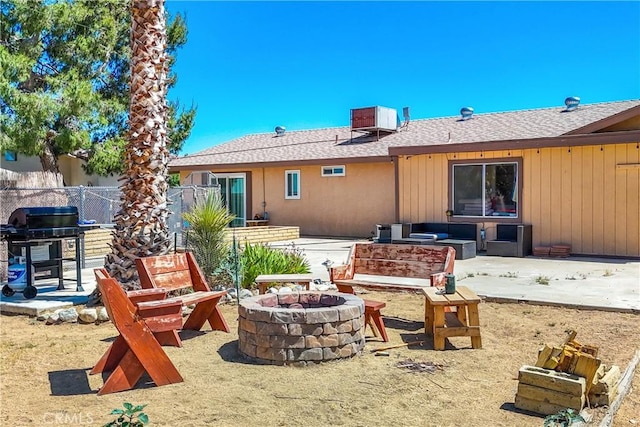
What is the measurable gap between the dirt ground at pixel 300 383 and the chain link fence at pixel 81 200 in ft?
9.95

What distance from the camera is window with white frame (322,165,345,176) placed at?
1912cm

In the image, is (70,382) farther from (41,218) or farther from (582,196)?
(582,196)

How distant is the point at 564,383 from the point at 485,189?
11.3m

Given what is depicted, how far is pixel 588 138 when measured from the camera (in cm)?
1278

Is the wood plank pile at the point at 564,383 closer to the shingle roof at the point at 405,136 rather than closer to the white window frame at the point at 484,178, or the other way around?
the shingle roof at the point at 405,136

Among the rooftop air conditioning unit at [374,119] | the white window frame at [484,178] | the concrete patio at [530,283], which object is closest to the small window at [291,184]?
the rooftop air conditioning unit at [374,119]

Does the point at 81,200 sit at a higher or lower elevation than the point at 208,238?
higher

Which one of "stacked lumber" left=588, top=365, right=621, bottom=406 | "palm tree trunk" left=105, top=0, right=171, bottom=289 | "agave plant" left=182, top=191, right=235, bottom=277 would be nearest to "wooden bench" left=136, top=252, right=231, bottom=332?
"palm tree trunk" left=105, top=0, right=171, bottom=289

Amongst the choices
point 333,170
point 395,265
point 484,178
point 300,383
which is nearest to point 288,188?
point 333,170

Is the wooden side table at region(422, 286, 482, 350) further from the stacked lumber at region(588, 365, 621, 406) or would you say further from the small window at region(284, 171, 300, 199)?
the small window at region(284, 171, 300, 199)

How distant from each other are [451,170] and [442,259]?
8593 mm

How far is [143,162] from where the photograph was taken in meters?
7.43

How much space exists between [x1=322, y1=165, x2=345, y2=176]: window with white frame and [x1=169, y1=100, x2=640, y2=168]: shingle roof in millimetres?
433

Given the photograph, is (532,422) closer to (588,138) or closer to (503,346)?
(503,346)
